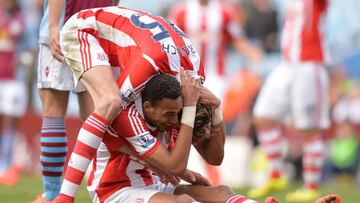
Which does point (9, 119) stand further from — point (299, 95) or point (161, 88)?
point (161, 88)

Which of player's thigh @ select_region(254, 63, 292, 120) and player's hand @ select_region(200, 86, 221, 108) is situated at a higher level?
player's hand @ select_region(200, 86, 221, 108)

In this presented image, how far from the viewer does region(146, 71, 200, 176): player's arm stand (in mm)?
5855

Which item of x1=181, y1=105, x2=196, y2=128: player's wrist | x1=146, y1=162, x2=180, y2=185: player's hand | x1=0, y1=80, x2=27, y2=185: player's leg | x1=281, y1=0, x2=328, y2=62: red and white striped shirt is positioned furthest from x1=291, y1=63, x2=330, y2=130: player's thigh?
x1=181, y1=105, x2=196, y2=128: player's wrist

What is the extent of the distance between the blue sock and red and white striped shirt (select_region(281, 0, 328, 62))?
409 cm

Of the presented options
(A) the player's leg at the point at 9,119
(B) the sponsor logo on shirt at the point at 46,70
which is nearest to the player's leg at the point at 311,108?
(A) the player's leg at the point at 9,119

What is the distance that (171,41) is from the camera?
613 cm

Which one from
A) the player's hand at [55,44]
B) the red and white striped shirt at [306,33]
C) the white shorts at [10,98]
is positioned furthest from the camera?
the white shorts at [10,98]

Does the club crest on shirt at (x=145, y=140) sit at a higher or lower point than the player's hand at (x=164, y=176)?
higher

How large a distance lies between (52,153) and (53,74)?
557 millimetres

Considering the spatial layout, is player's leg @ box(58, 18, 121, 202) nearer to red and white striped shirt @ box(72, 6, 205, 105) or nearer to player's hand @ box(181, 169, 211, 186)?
red and white striped shirt @ box(72, 6, 205, 105)

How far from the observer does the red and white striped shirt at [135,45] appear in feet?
19.5

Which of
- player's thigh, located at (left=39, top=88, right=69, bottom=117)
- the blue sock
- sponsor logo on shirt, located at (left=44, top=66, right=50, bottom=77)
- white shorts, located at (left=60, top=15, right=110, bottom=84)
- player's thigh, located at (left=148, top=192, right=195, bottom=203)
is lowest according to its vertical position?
the blue sock

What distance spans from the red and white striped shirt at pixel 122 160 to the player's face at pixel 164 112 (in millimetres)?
67

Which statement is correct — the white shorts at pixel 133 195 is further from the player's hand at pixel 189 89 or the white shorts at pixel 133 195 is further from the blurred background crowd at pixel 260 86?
the blurred background crowd at pixel 260 86
